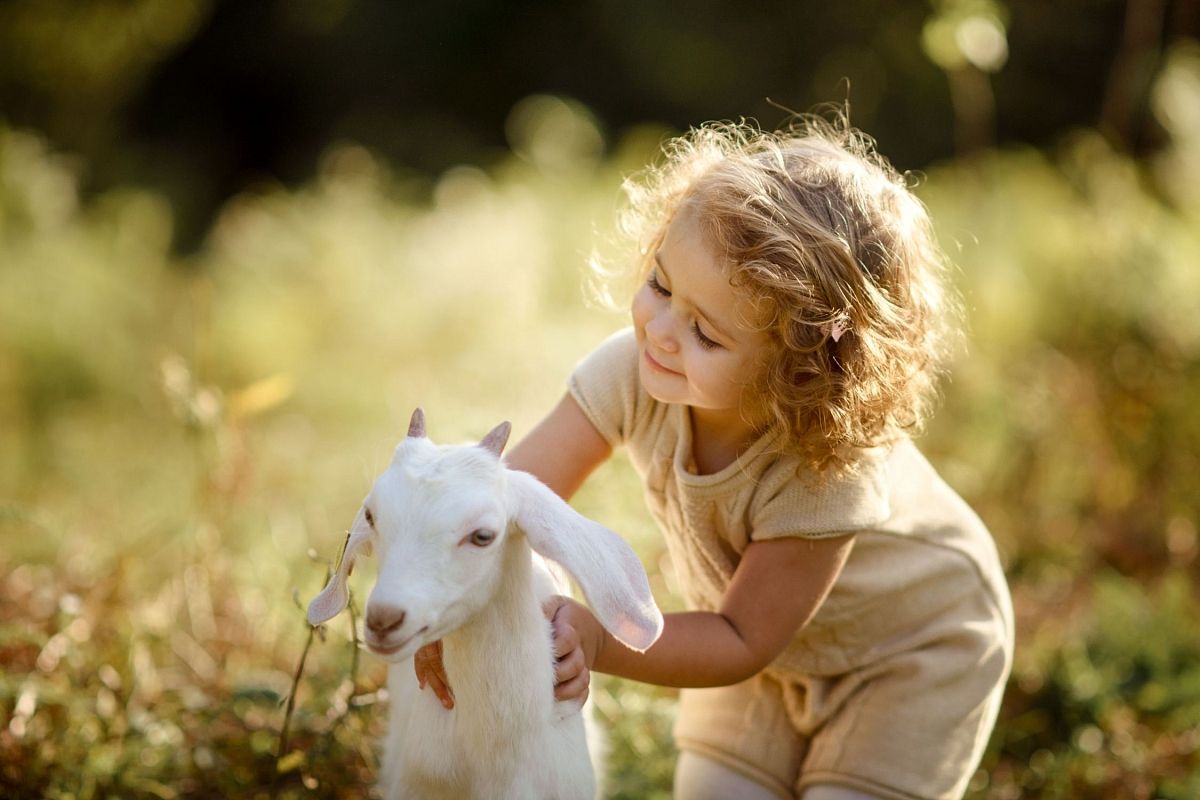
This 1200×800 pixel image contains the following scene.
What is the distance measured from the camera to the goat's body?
6.23ft

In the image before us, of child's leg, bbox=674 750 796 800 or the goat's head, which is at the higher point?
the goat's head

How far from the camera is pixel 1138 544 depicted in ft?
14.5

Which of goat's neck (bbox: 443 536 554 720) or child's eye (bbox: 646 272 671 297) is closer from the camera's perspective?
goat's neck (bbox: 443 536 554 720)

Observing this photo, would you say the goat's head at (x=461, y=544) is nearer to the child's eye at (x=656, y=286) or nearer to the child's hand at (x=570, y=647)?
the child's hand at (x=570, y=647)

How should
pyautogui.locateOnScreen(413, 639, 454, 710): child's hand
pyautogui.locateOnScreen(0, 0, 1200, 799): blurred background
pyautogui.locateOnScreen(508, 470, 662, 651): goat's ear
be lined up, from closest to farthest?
pyautogui.locateOnScreen(508, 470, 662, 651): goat's ear < pyautogui.locateOnScreen(413, 639, 454, 710): child's hand < pyautogui.locateOnScreen(0, 0, 1200, 799): blurred background

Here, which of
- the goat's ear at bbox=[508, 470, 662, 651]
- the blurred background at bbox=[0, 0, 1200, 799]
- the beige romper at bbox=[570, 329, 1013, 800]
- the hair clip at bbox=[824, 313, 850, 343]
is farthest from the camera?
the blurred background at bbox=[0, 0, 1200, 799]

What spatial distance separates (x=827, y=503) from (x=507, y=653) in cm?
72

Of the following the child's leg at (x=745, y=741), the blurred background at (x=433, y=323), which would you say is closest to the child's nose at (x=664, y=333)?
the blurred background at (x=433, y=323)

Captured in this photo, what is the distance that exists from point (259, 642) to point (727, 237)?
206cm

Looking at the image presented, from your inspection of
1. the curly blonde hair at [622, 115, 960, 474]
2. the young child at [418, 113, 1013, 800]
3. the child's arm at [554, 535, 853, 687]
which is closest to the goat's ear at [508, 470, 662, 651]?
the young child at [418, 113, 1013, 800]

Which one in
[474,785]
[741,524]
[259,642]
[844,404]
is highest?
[844,404]

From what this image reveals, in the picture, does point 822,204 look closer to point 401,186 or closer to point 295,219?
point 295,219

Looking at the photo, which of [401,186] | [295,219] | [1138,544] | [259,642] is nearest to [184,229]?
[401,186]

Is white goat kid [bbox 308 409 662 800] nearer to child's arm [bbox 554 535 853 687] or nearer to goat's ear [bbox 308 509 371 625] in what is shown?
goat's ear [bbox 308 509 371 625]
